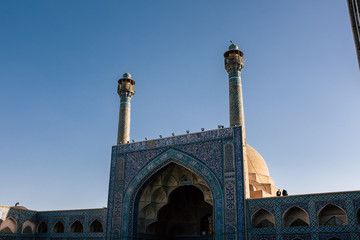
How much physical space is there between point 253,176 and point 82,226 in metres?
6.89

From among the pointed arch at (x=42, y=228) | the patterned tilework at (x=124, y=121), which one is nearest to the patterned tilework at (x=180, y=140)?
the patterned tilework at (x=124, y=121)

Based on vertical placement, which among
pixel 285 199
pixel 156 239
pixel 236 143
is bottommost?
pixel 156 239

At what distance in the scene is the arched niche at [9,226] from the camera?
45.9 ft

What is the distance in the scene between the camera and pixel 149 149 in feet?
43.7

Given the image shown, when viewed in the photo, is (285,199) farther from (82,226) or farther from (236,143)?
(82,226)

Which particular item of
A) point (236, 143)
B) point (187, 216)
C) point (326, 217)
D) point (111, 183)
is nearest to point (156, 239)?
point (187, 216)

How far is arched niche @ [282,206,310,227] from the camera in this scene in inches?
414

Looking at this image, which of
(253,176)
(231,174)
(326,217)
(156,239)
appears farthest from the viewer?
(253,176)

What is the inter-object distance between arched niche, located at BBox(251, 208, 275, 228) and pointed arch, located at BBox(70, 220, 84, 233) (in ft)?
22.9

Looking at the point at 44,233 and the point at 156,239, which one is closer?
the point at 156,239

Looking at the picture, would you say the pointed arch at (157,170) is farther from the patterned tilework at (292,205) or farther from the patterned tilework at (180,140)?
the patterned tilework at (292,205)

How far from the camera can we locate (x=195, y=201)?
1480 cm

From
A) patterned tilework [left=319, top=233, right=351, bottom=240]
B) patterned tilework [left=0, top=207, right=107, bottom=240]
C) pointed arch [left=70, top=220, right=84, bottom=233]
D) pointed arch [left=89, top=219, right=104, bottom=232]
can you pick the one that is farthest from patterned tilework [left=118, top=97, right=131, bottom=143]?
patterned tilework [left=319, top=233, right=351, bottom=240]

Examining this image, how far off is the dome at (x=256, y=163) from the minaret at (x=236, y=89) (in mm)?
3463
